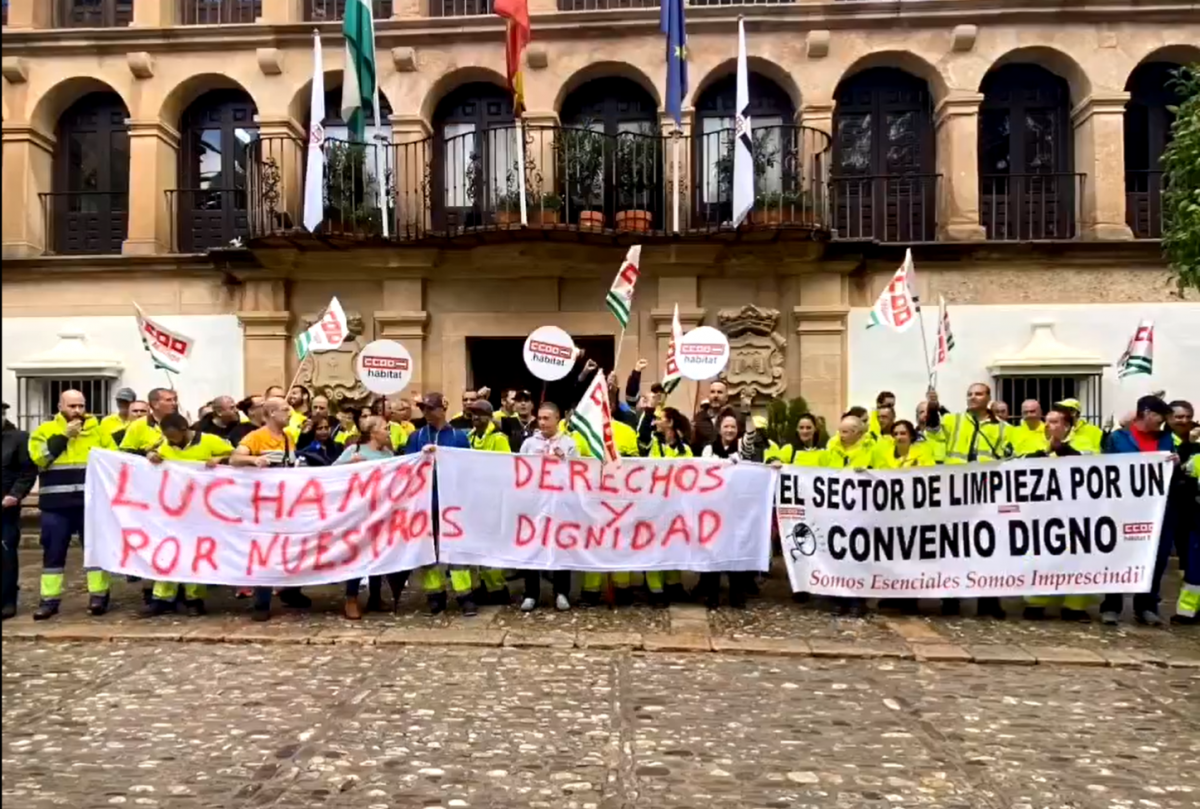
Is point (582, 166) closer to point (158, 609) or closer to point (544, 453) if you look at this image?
point (544, 453)

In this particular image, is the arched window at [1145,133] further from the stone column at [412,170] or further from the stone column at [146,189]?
the stone column at [146,189]

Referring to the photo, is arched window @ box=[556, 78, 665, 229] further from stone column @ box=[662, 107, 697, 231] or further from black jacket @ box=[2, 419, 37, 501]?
black jacket @ box=[2, 419, 37, 501]

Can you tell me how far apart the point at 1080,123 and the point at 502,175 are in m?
8.52

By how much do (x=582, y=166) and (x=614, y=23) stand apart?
2279 millimetres

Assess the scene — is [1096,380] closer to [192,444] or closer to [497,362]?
[497,362]

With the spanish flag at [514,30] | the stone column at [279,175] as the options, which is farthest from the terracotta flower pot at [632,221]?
the stone column at [279,175]

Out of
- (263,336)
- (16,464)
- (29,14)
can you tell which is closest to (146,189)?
(263,336)

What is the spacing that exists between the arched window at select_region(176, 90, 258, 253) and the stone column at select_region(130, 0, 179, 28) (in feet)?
3.99

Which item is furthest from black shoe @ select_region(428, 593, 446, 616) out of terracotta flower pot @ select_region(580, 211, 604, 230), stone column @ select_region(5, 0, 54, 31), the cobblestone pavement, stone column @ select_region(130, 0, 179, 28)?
stone column @ select_region(5, 0, 54, 31)

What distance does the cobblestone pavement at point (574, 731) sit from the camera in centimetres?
463

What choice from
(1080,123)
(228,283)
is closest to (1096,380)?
(1080,123)

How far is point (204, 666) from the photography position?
685 cm

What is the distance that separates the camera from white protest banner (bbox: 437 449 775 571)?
8.60 meters

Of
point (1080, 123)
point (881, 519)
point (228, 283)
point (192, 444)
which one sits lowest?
point (881, 519)
